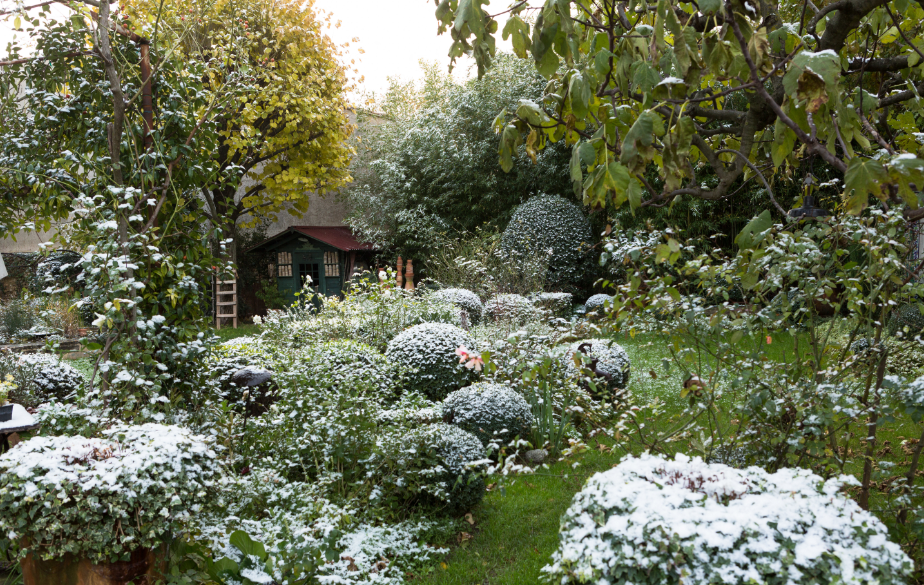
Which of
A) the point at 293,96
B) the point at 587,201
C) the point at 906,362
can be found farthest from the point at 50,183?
the point at 293,96

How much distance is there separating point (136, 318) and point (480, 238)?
943 centimetres

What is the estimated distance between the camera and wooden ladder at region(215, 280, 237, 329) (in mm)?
12938

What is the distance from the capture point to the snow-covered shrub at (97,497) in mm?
2131

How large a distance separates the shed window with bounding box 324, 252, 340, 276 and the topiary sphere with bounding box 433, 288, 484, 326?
22.8 feet

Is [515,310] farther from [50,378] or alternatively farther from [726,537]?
[726,537]

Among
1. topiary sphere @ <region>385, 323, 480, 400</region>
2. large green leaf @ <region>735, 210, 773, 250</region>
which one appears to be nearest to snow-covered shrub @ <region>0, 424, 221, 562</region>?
large green leaf @ <region>735, 210, 773, 250</region>

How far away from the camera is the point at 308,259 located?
14.6 m

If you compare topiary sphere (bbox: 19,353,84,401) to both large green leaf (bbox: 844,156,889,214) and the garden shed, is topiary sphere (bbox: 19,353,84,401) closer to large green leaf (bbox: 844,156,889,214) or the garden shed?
large green leaf (bbox: 844,156,889,214)

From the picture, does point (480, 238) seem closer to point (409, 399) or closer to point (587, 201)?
point (409, 399)

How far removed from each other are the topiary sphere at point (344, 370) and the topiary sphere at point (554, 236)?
6298mm

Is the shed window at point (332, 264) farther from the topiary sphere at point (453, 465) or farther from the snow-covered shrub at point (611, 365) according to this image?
the topiary sphere at point (453, 465)

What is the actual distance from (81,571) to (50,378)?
13.9 feet

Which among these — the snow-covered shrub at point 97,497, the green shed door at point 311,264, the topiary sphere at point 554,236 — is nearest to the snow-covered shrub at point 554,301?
the topiary sphere at point 554,236

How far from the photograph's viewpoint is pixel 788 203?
981cm
